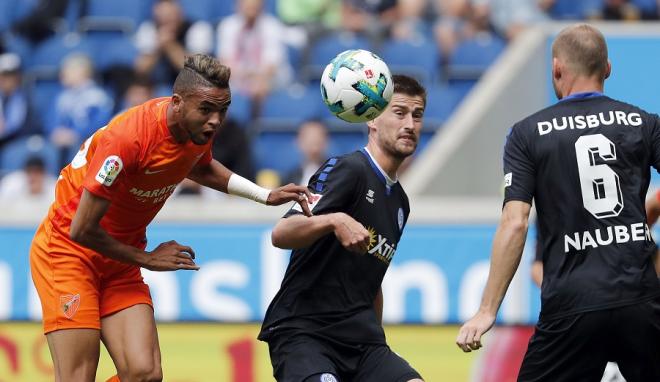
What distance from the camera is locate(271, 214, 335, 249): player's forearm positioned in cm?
613

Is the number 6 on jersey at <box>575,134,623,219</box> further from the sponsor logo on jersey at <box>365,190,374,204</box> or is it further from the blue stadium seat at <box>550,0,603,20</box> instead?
the blue stadium seat at <box>550,0,603,20</box>

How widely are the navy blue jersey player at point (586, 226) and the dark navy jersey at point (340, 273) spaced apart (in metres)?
0.84

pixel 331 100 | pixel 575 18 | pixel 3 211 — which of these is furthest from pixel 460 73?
pixel 331 100

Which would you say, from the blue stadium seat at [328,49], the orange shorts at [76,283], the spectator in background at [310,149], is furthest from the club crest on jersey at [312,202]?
the blue stadium seat at [328,49]

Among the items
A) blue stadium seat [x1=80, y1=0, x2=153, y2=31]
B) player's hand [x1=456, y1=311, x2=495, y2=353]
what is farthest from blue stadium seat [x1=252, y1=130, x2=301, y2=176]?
player's hand [x1=456, y1=311, x2=495, y2=353]

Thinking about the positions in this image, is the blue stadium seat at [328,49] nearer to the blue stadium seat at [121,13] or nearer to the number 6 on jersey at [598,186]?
the blue stadium seat at [121,13]

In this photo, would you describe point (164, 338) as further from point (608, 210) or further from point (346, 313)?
point (608, 210)

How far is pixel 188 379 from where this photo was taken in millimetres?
9742

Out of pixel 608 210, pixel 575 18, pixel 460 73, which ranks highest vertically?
pixel 575 18

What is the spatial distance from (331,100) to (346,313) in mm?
1126

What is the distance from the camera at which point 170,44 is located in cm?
1374

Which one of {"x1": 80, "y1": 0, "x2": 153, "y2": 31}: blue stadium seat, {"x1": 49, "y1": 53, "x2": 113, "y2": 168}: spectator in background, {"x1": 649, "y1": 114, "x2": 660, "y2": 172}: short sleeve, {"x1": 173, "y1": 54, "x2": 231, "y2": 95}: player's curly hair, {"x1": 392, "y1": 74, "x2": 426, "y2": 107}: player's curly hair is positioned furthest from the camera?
{"x1": 80, "y1": 0, "x2": 153, "y2": 31}: blue stadium seat

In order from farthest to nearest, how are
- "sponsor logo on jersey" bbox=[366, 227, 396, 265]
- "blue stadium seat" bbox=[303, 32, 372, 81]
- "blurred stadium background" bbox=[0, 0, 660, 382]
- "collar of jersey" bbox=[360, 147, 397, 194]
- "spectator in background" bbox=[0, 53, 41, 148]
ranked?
"blue stadium seat" bbox=[303, 32, 372, 81] < "spectator in background" bbox=[0, 53, 41, 148] < "blurred stadium background" bbox=[0, 0, 660, 382] < "collar of jersey" bbox=[360, 147, 397, 194] < "sponsor logo on jersey" bbox=[366, 227, 396, 265]

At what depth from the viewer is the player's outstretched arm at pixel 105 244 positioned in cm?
652
